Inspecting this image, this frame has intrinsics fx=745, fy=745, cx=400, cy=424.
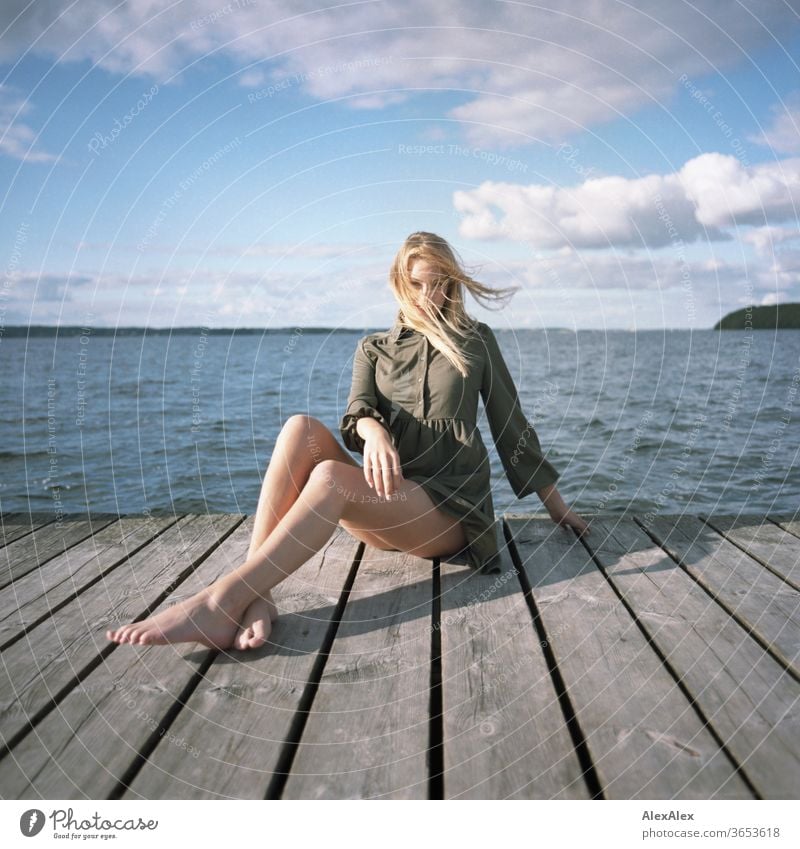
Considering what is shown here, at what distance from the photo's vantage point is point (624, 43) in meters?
3.60

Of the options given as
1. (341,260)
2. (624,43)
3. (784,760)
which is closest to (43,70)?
(341,260)

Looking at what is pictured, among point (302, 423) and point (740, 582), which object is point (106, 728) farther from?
point (740, 582)

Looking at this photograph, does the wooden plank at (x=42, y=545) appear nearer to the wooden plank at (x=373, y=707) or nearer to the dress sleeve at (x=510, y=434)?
the wooden plank at (x=373, y=707)

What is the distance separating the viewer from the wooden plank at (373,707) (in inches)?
71.3

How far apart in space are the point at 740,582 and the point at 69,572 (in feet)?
9.27

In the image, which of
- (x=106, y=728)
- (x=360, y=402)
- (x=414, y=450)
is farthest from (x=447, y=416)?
(x=106, y=728)

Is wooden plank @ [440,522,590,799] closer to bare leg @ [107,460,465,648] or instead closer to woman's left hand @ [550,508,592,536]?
bare leg @ [107,460,465,648]

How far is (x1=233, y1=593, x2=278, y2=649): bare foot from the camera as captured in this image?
8.18 ft

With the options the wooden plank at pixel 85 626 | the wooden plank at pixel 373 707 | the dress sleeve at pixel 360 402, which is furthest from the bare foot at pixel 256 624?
the dress sleeve at pixel 360 402

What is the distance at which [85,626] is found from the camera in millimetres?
2664

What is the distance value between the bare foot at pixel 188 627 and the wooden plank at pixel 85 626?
100 millimetres

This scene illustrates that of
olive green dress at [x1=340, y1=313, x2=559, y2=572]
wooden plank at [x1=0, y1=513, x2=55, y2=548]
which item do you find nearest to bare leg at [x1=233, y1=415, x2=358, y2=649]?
olive green dress at [x1=340, y1=313, x2=559, y2=572]
